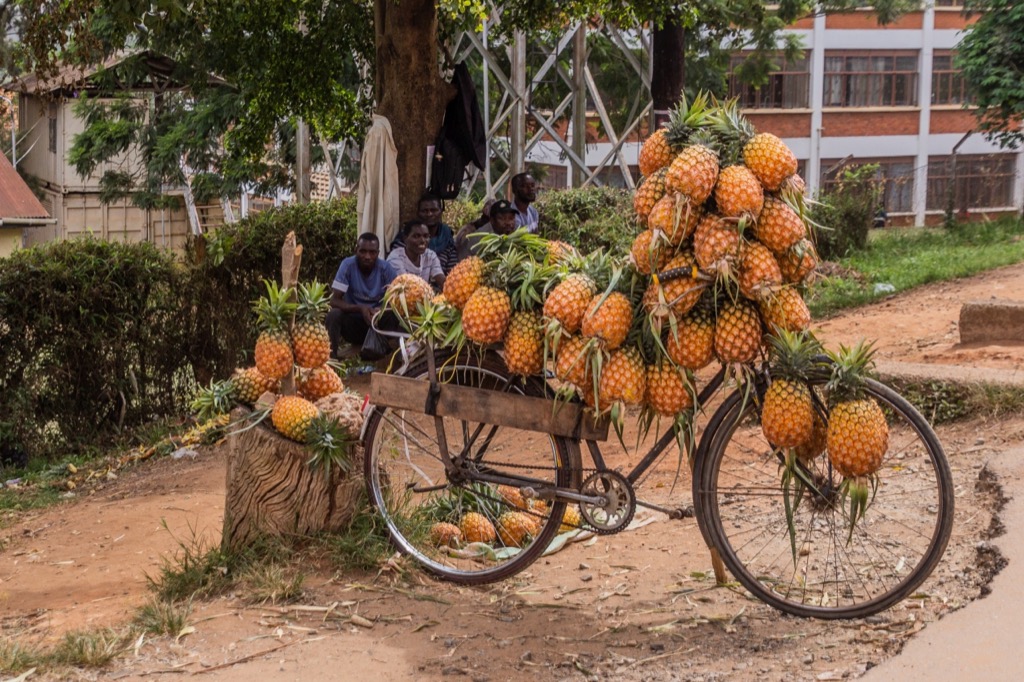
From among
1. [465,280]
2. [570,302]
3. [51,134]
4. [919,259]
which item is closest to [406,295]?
[465,280]

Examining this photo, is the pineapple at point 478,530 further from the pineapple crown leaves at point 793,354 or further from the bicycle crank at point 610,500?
the pineapple crown leaves at point 793,354

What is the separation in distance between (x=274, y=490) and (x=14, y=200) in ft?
68.2

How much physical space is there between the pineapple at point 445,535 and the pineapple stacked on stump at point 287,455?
44cm

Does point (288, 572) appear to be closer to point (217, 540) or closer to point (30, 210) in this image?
point (217, 540)

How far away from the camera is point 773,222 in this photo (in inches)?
174

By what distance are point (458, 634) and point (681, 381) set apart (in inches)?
53.1

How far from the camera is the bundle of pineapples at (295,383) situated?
5383mm

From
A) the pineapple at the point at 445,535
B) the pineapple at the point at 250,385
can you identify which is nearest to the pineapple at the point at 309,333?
the pineapple at the point at 250,385

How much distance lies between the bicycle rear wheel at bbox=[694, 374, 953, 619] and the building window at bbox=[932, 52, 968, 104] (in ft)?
118

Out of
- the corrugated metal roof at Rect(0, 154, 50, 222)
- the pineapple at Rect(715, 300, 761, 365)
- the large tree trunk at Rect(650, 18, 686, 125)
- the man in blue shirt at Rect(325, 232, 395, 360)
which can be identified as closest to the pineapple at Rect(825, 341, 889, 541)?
the pineapple at Rect(715, 300, 761, 365)

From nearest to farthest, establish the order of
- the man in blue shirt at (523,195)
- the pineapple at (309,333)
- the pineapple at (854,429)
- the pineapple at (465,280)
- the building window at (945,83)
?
the pineapple at (854,429) → the pineapple at (465,280) → the pineapple at (309,333) → the man in blue shirt at (523,195) → the building window at (945,83)

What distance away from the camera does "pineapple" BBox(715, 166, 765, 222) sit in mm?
4332

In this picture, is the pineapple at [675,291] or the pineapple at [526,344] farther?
the pineapple at [526,344]

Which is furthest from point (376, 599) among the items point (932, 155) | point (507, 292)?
point (932, 155)
